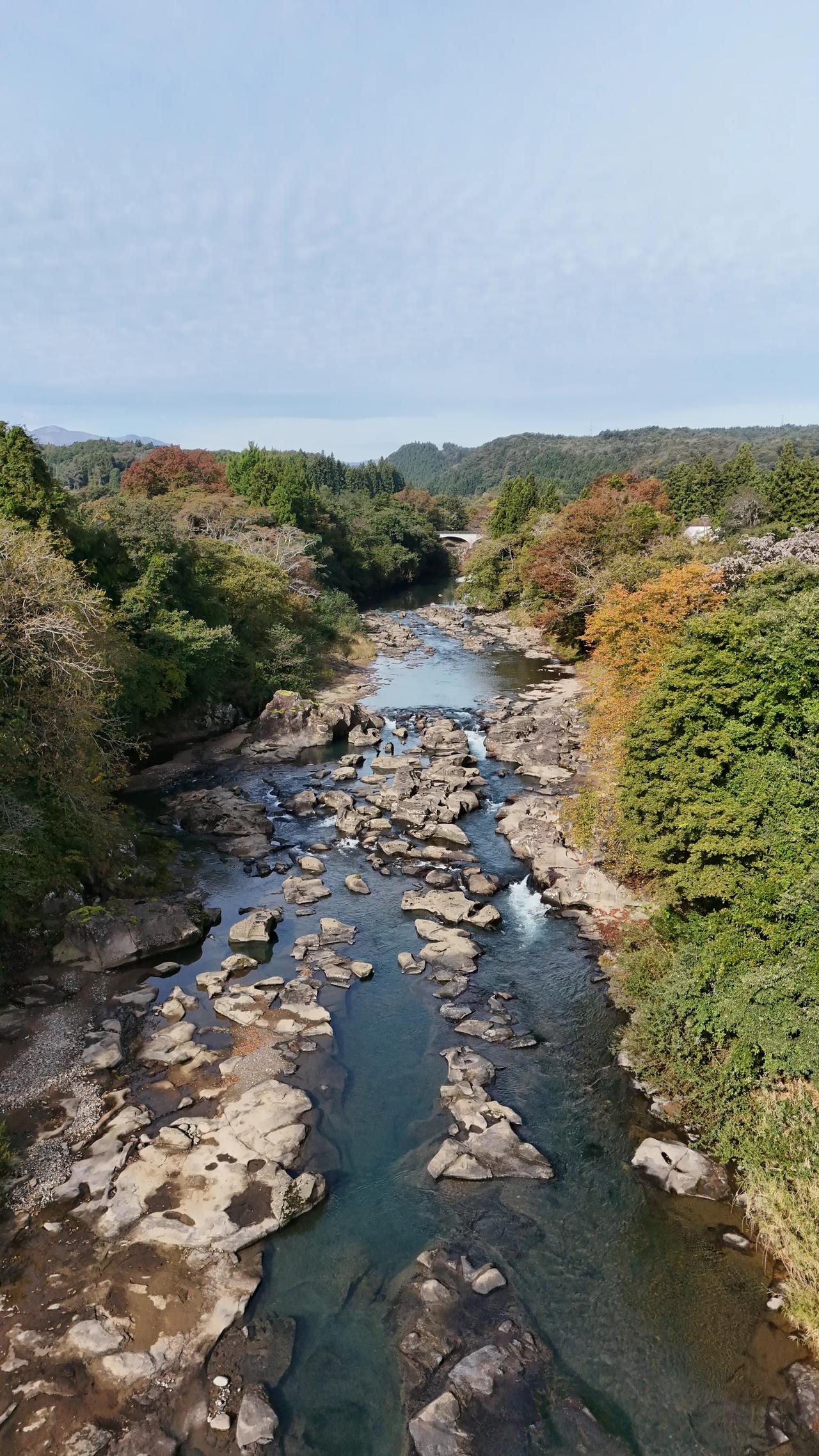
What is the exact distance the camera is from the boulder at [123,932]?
20141 mm

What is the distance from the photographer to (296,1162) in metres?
14.3

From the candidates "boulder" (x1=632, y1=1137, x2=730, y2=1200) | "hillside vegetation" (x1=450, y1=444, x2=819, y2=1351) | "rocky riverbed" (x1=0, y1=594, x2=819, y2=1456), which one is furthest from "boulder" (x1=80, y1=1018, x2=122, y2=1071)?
"hillside vegetation" (x1=450, y1=444, x2=819, y2=1351)

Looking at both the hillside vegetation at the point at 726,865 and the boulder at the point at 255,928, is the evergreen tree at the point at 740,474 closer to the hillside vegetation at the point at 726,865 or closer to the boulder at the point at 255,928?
the hillside vegetation at the point at 726,865

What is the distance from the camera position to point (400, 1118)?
15516mm

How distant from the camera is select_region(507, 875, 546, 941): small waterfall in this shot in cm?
2236

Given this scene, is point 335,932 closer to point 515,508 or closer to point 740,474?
point 515,508

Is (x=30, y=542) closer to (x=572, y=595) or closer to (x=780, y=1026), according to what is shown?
(x=780, y=1026)

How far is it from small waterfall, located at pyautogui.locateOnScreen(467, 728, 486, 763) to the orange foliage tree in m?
15.3

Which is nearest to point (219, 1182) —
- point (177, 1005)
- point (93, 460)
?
point (177, 1005)

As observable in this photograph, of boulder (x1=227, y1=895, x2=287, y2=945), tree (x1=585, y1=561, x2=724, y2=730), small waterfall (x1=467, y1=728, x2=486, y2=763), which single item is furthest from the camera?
small waterfall (x1=467, y1=728, x2=486, y2=763)

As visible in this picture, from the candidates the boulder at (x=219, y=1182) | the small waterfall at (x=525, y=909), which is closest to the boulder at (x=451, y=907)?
the small waterfall at (x=525, y=909)

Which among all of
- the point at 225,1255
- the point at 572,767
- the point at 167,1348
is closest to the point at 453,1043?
the point at 225,1255

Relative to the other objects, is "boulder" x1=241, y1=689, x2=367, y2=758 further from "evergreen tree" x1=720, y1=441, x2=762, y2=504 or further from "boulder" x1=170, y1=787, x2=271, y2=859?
"evergreen tree" x1=720, y1=441, x2=762, y2=504

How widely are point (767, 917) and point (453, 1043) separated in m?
7.39
